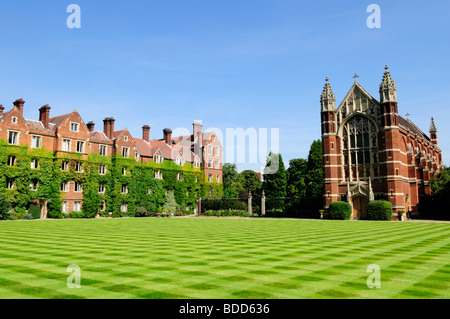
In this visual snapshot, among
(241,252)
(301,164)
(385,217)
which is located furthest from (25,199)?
(301,164)

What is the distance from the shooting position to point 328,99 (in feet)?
172

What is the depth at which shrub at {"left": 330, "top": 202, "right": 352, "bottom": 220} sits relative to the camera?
46.8 metres

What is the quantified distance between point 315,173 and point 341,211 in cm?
1963

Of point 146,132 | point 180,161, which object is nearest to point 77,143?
point 146,132

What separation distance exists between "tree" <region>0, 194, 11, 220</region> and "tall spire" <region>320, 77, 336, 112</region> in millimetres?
42424

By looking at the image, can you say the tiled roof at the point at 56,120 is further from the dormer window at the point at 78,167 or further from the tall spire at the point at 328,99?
the tall spire at the point at 328,99

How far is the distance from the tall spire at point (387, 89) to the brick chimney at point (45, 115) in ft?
150

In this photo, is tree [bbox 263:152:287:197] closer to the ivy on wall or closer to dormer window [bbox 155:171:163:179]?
the ivy on wall

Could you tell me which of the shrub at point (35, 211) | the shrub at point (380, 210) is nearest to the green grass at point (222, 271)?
the shrub at point (380, 210)

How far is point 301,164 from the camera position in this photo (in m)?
84.8

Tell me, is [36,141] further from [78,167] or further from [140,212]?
[140,212]

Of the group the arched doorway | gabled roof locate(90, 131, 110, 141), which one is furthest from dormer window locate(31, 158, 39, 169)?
the arched doorway

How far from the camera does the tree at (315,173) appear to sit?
6444 cm
